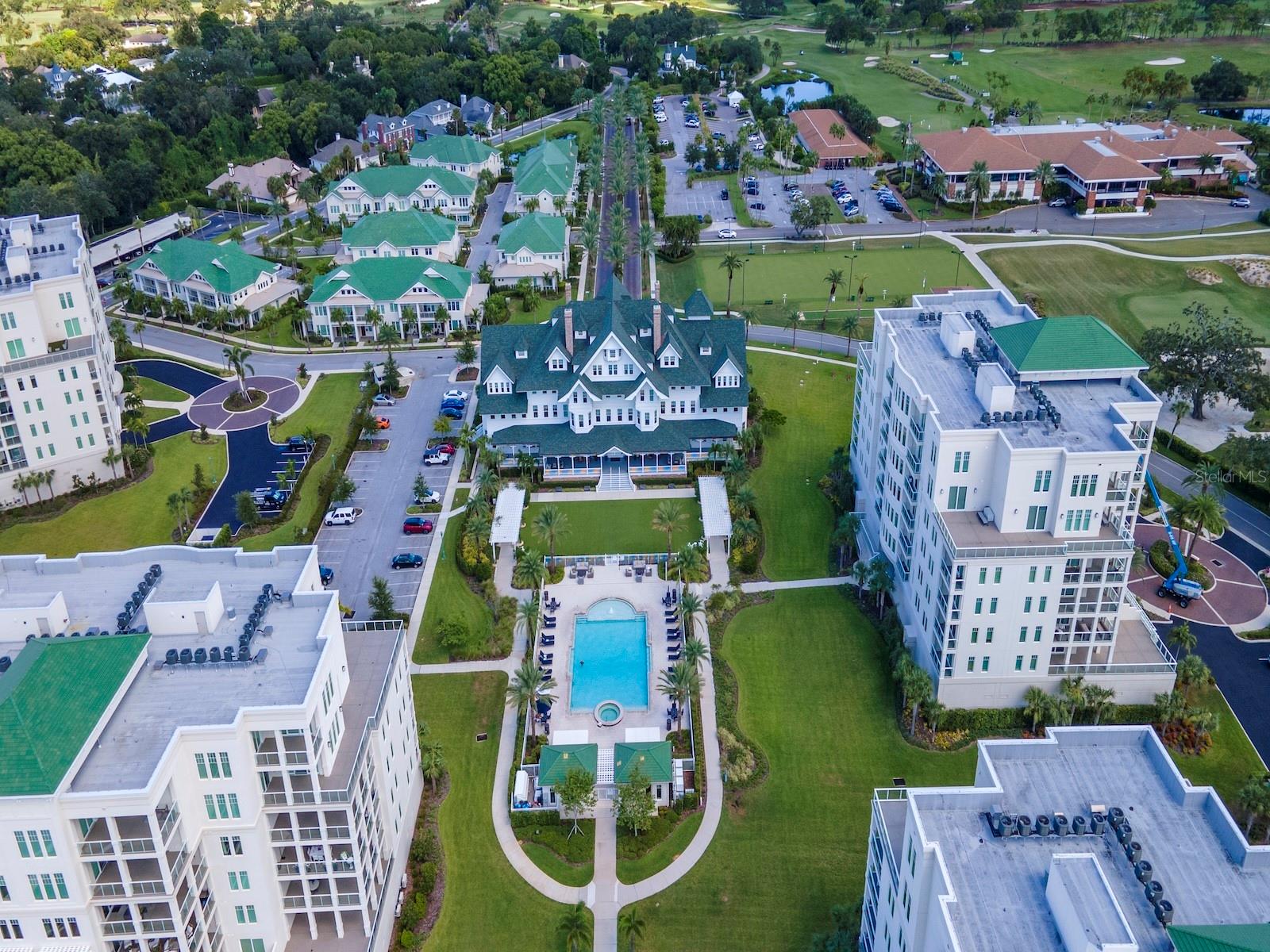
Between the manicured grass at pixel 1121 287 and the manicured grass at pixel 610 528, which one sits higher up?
the manicured grass at pixel 1121 287

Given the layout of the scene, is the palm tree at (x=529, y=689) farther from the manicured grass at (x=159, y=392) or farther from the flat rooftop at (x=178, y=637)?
the manicured grass at (x=159, y=392)

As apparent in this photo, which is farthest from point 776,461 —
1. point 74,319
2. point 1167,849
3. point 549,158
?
point 549,158

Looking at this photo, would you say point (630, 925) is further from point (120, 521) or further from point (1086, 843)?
point (120, 521)

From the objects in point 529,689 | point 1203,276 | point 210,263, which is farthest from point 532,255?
point 1203,276

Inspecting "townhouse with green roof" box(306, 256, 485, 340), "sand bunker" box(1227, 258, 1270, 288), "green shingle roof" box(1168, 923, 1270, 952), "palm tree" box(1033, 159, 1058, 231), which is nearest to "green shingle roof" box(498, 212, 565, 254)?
"townhouse with green roof" box(306, 256, 485, 340)

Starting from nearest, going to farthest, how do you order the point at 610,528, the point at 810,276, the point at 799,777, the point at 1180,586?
Result: the point at 799,777
the point at 1180,586
the point at 610,528
the point at 810,276

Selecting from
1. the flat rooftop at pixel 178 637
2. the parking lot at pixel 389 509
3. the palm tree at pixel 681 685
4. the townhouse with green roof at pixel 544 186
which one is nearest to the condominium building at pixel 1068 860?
the palm tree at pixel 681 685
